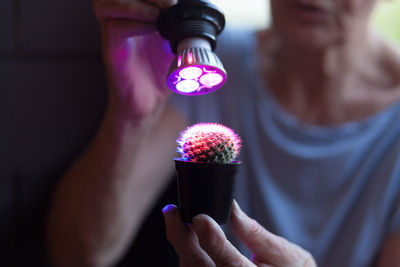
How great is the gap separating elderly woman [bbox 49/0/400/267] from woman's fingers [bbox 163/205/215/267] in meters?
0.26

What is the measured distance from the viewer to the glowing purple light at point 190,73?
0.37 m

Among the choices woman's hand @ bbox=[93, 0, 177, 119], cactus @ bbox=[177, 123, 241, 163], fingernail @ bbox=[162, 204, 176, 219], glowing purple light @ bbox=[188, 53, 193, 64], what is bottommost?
fingernail @ bbox=[162, 204, 176, 219]

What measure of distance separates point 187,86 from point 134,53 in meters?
0.21

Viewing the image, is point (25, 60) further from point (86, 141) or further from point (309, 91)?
point (309, 91)

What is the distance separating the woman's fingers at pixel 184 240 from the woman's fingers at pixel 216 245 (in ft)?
0.10

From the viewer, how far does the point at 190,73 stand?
38cm

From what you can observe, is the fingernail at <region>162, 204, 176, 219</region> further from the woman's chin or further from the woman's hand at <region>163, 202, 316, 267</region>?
the woman's chin

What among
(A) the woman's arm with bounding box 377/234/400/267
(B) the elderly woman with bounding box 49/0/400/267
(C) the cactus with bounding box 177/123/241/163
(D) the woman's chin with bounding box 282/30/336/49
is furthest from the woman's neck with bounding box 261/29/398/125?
(C) the cactus with bounding box 177/123/241/163

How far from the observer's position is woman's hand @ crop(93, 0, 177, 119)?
0.47m

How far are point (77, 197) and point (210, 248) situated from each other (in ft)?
1.93

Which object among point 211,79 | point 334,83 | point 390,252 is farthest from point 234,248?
point 334,83

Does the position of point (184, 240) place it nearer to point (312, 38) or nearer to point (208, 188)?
point (208, 188)

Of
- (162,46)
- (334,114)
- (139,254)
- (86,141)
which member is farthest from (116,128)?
(334,114)

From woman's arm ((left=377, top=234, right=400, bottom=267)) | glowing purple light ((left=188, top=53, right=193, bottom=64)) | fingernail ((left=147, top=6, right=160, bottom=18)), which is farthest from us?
woman's arm ((left=377, top=234, right=400, bottom=267))
